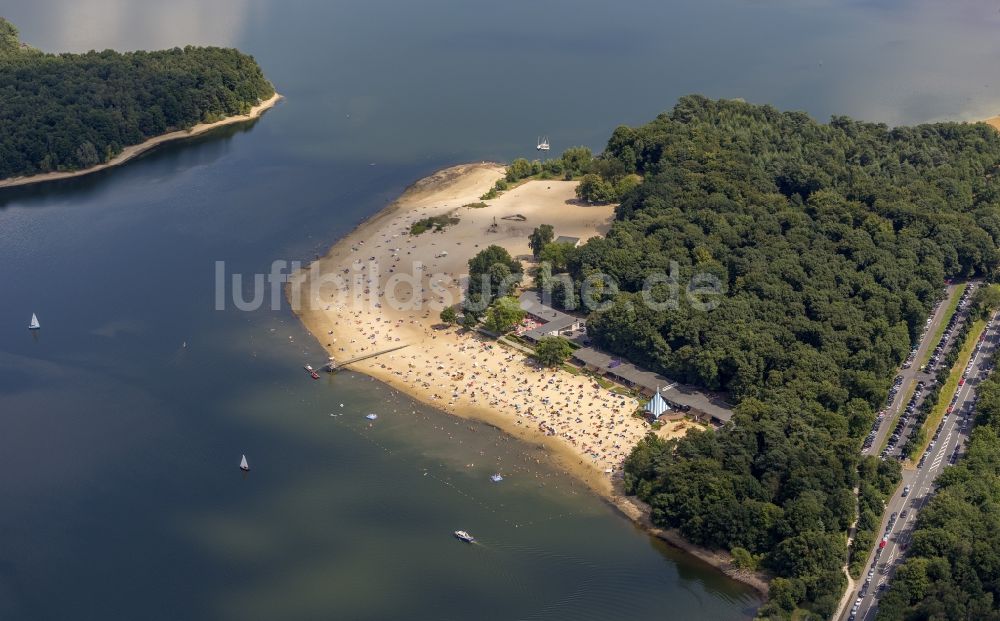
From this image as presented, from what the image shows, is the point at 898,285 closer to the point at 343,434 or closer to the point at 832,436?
the point at 832,436

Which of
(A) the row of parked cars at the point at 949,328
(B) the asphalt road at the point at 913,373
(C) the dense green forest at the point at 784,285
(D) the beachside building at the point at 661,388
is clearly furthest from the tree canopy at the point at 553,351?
(A) the row of parked cars at the point at 949,328

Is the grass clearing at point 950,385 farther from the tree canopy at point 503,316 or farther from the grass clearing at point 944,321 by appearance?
the tree canopy at point 503,316

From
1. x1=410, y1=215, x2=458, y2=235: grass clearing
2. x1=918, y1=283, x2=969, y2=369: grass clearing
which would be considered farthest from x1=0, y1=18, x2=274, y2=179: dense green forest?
x1=918, y1=283, x2=969, y2=369: grass clearing

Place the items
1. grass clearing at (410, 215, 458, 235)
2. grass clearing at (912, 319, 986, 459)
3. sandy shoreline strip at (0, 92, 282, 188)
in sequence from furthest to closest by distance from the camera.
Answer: sandy shoreline strip at (0, 92, 282, 188) < grass clearing at (410, 215, 458, 235) < grass clearing at (912, 319, 986, 459)

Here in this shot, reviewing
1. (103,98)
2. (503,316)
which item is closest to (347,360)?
(503,316)

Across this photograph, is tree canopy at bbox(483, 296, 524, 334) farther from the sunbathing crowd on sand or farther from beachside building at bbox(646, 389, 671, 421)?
beachside building at bbox(646, 389, 671, 421)
